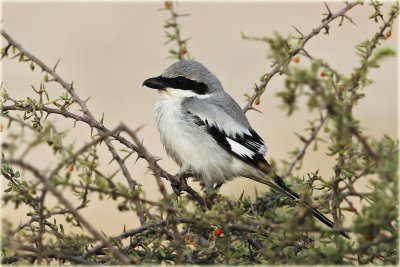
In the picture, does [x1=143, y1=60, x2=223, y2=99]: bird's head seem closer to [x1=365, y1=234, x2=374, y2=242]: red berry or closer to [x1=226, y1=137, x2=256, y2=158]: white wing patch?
[x1=226, y1=137, x2=256, y2=158]: white wing patch

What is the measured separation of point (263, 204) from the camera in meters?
2.78

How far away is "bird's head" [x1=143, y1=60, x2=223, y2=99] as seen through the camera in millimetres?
3531

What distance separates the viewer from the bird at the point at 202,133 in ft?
11.1

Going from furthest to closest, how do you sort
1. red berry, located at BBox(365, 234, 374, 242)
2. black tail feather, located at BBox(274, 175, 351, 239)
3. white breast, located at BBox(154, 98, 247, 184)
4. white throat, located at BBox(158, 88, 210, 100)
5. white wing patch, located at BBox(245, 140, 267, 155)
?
white throat, located at BBox(158, 88, 210, 100)
white wing patch, located at BBox(245, 140, 267, 155)
white breast, located at BBox(154, 98, 247, 184)
black tail feather, located at BBox(274, 175, 351, 239)
red berry, located at BBox(365, 234, 374, 242)

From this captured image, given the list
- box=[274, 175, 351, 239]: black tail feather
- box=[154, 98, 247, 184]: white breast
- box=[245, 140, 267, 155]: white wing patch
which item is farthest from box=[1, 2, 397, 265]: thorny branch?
box=[245, 140, 267, 155]: white wing patch

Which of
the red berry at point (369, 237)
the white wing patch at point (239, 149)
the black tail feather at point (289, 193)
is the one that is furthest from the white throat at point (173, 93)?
the red berry at point (369, 237)

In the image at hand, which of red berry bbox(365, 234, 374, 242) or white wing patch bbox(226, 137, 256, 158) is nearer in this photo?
red berry bbox(365, 234, 374, 242)

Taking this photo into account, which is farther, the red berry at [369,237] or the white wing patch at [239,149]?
the white wing patch at [239,149]

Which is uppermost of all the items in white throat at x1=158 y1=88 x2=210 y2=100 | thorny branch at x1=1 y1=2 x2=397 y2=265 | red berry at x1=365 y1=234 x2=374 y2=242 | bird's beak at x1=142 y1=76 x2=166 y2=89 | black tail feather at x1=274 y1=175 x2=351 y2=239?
bird's beak at x1=142 y1=76 x2=166 y2=89

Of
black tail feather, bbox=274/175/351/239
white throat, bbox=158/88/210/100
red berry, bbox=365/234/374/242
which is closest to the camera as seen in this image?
red berry, bbox=365/234/374/242

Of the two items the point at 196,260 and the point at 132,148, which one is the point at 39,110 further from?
the point at 196,260

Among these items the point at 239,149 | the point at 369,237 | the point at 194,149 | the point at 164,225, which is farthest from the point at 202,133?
the point at 369,237

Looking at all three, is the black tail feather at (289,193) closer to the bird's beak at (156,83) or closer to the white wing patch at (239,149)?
the white wing patch at (239,149)

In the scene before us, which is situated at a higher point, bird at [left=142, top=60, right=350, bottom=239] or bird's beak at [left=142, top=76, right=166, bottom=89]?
bird's beak at [left=142, top=76, right=166, bottom=89]
